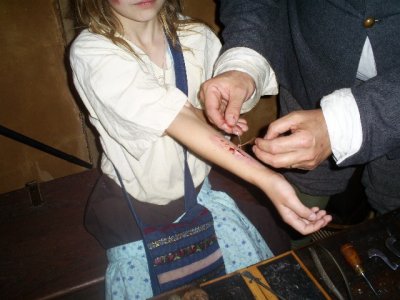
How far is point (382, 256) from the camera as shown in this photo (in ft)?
3.76

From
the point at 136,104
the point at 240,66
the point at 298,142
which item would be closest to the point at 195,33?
the point at 240,66

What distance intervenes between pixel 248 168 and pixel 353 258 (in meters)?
0.57

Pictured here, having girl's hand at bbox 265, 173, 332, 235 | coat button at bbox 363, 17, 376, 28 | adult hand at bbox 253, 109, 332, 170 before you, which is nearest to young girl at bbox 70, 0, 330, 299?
girl's hand at bbox 265, 173, 332, 235

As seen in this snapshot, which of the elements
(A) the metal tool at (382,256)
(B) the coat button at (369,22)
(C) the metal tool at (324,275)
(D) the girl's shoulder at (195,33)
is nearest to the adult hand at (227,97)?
(D) the girl's shoulder at (195,33)

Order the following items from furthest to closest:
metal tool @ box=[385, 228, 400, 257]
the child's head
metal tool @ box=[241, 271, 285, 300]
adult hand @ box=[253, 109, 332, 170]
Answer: the child's head, metal tool @ box=[385, 228, 400, 257], metal tool @ box=[241, 271, 285, 300], adult hand @ box=[253, 109, 332, 170]

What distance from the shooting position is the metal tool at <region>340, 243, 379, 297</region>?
43.1 inches

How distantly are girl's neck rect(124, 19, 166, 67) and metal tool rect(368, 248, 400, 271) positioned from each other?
129 centimetres

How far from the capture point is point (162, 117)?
110cm

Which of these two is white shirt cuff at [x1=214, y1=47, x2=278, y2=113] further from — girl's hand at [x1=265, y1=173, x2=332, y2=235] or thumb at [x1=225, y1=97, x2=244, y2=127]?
girl's hand at [x1=265, y1=173, x2=332, y2=235]

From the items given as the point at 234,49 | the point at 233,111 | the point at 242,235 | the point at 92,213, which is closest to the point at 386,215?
the point at 242,235

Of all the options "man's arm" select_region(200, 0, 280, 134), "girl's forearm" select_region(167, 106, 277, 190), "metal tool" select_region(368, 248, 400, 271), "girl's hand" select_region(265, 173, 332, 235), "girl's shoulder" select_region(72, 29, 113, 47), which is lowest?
"metal tool" select_region(368, 248, 400, 271)

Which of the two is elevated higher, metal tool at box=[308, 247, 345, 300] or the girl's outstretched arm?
the girl's outstretched arm

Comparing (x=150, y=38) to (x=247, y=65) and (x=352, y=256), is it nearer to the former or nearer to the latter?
(x=247, y=65)

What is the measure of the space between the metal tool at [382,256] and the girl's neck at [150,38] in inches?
51.0
